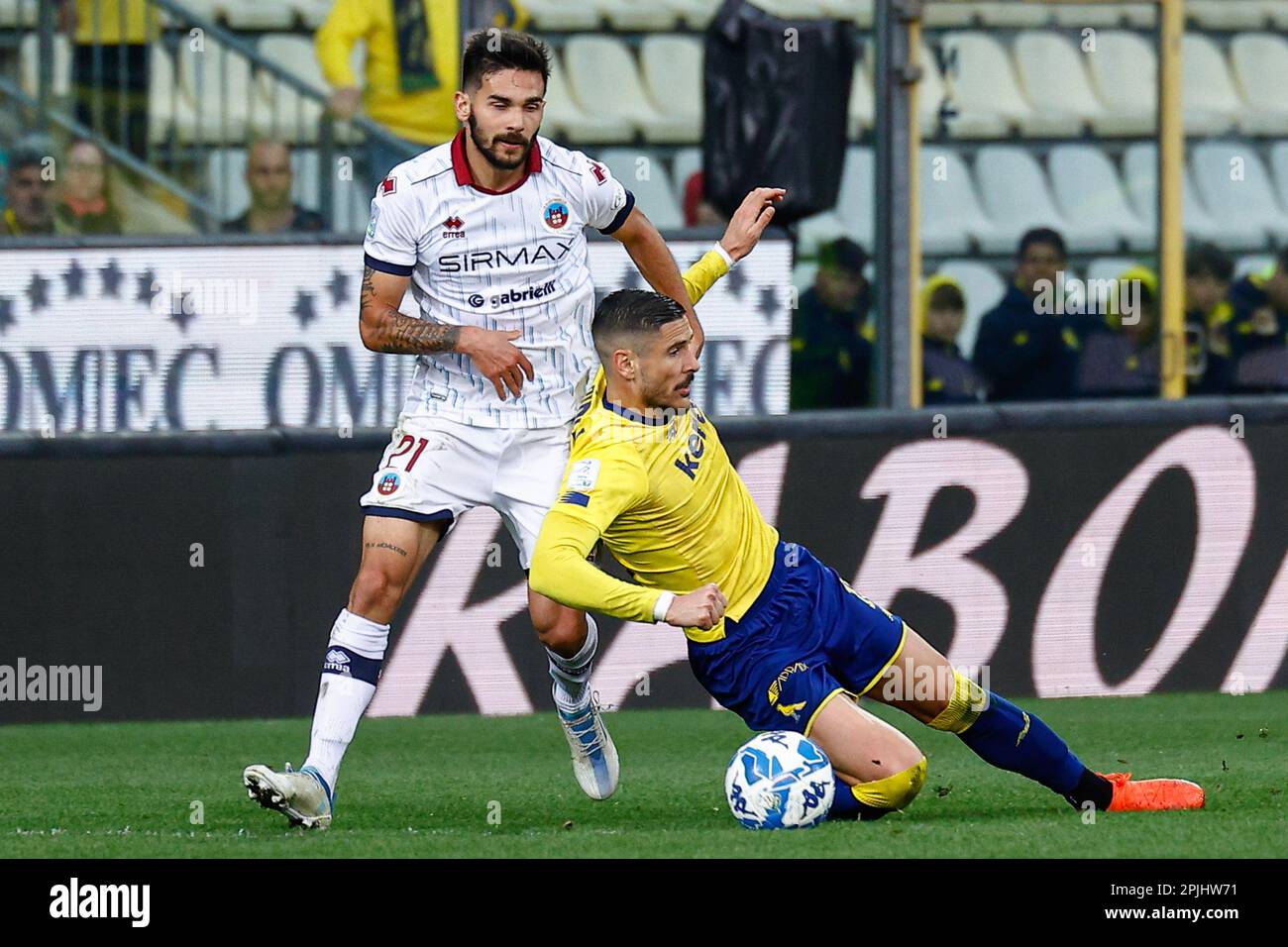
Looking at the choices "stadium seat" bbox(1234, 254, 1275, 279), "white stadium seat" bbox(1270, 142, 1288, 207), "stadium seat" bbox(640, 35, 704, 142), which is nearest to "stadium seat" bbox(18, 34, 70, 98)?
"stadium seat" bbox(640, 35, 704, 142)

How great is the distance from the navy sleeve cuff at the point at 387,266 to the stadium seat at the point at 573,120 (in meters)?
3.84

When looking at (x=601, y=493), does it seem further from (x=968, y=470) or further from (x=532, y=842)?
(x=968, y=470)

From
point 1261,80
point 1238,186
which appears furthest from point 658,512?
point 1261,80

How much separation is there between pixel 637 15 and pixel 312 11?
1387 mm

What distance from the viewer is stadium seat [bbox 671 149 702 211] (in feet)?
30.2

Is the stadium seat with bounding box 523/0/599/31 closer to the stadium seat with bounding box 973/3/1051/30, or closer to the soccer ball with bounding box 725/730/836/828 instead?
the stadium seat with bounding box 973/3/1051/30

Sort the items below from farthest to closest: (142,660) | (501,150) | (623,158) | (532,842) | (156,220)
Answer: (623,158), (156,220), (142,660), (501,150), (532,842)

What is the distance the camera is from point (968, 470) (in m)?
8.45

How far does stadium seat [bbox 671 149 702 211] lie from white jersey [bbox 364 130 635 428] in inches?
125

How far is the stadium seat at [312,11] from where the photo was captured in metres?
9.44

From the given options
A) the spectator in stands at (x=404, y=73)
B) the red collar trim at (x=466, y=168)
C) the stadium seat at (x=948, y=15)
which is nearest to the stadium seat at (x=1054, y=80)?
the stadium seat at (x=948, y=15)

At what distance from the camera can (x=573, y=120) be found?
9727 millimetres
